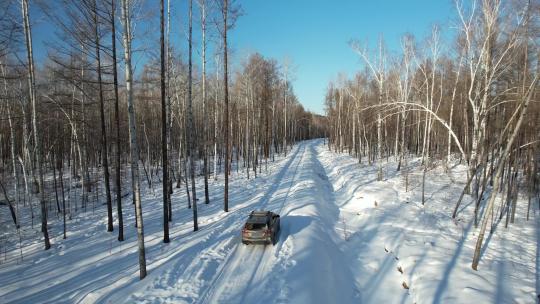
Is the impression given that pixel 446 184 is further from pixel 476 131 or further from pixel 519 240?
pixel 519 240

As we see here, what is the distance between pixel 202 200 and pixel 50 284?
35.2 ft

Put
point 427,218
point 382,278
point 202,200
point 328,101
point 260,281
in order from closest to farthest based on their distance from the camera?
point 260,281
point 382,278
point 427,218
point 202,200
point 328,101

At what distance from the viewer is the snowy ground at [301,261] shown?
310 inches

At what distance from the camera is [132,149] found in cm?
866

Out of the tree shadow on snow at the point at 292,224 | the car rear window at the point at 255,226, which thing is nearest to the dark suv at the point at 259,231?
the car rear window at the point at 255,226

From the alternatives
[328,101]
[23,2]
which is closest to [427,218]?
[23,2]

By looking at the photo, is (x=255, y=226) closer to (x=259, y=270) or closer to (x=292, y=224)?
(x=259, y=270)

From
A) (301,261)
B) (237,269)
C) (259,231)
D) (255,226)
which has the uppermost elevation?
(255,226)

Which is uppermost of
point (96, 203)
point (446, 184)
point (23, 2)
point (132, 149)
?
point (23, 2)

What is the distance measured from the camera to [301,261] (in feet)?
31.2

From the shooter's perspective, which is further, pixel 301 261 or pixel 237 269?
pixel 301 261

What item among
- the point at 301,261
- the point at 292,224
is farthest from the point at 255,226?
the point at 292,224

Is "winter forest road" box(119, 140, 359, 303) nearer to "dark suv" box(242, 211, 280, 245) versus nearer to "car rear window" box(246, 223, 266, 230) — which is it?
"dark suv" box(242, 211, 280, 245)

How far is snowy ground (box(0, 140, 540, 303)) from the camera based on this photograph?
25.8 ft
